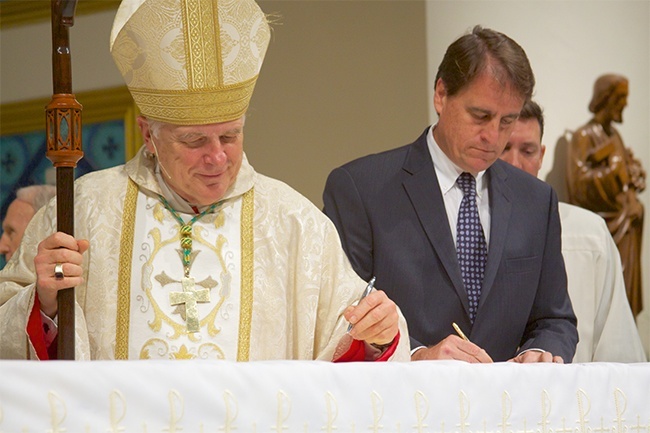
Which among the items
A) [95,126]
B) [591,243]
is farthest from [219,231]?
[95,126]

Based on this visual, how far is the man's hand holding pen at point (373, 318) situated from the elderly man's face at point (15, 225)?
3559mm

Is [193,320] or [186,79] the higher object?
[186,79]

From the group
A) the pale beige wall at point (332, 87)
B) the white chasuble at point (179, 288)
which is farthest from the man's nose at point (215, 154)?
the pale beige wall at point (332, 87)

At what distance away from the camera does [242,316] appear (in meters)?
3.27

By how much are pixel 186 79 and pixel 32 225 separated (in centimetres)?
63

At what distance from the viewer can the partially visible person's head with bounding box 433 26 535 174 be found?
3.85m

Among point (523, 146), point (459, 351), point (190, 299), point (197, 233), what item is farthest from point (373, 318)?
point (523, 146)

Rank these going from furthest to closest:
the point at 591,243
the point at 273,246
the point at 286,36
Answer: the point at 286,36 → the point at 591,243 → the point at 273,246

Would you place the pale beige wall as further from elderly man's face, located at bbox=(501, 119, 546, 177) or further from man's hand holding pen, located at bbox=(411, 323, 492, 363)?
man's hand holding pen, located at bbox=(411, 323, 492, 363)

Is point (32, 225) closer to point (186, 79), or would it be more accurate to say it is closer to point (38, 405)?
point (186, 79)

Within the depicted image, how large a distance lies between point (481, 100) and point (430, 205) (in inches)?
16.5

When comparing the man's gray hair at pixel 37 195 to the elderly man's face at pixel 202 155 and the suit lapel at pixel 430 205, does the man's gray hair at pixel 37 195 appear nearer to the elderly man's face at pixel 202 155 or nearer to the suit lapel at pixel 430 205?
the suit lapel at pixel 430 205

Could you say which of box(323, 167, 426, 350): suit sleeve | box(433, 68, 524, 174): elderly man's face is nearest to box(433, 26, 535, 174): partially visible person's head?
box(433, 68, 524, 174): elderly man's face

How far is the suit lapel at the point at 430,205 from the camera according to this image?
3.76 m
